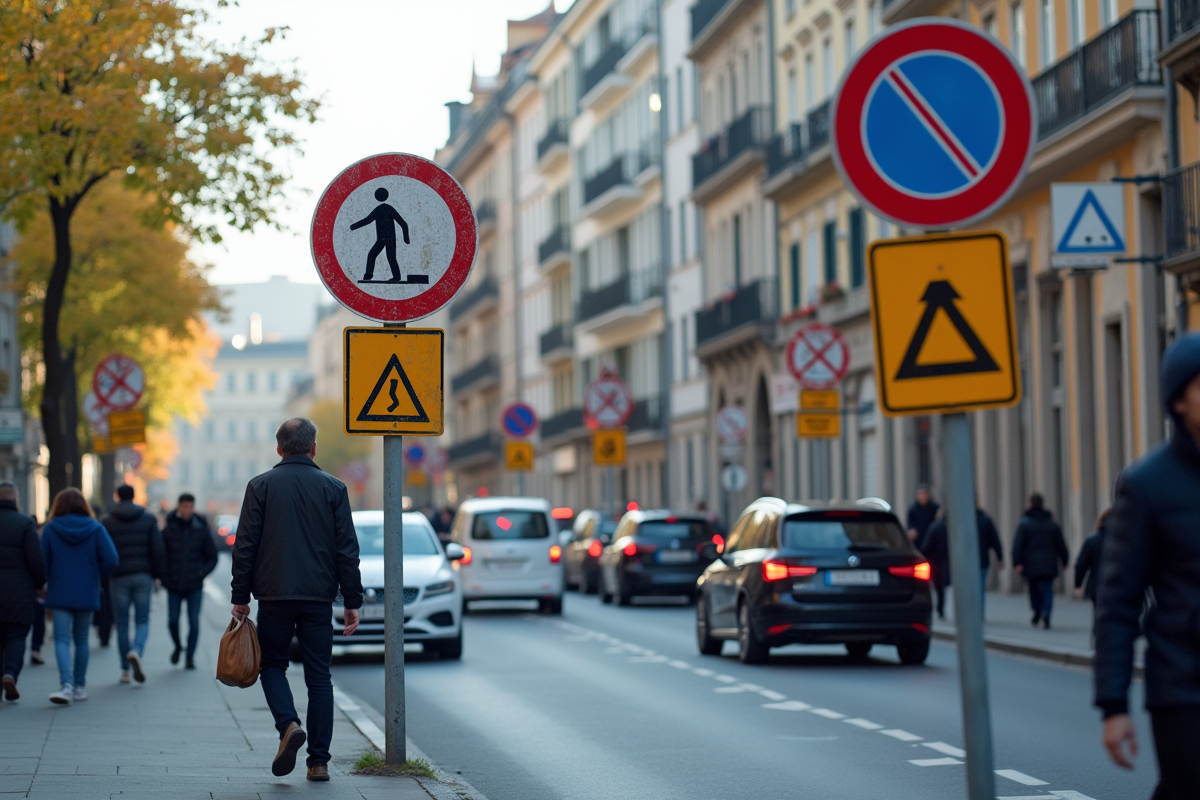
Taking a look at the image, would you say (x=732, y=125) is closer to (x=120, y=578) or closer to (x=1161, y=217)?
(x=1161, y=217)

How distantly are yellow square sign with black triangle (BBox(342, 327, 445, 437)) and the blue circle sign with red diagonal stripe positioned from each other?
190 inches

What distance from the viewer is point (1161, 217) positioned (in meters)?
30.8

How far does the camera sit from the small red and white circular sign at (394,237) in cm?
1106

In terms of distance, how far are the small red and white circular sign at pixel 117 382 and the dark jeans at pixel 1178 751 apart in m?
20.9

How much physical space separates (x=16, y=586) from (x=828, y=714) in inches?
246

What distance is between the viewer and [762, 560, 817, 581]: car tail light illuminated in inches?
821

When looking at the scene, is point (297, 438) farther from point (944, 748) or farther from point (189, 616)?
point (189, 616)

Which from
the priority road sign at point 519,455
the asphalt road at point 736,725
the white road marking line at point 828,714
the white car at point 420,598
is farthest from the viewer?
the priority road sign at point 519,455

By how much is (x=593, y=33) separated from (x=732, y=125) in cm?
2210

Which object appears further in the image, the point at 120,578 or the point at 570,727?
the point at 120,578

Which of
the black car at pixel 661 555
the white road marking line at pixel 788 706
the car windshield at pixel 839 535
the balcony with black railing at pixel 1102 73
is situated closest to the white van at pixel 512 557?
the black car at pixel 661 555

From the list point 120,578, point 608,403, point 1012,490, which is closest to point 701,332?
point 608,403

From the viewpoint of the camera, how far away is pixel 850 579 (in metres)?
20.9

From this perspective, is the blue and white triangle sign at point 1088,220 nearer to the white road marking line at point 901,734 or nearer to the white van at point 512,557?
the white road marking line at point 901,734
